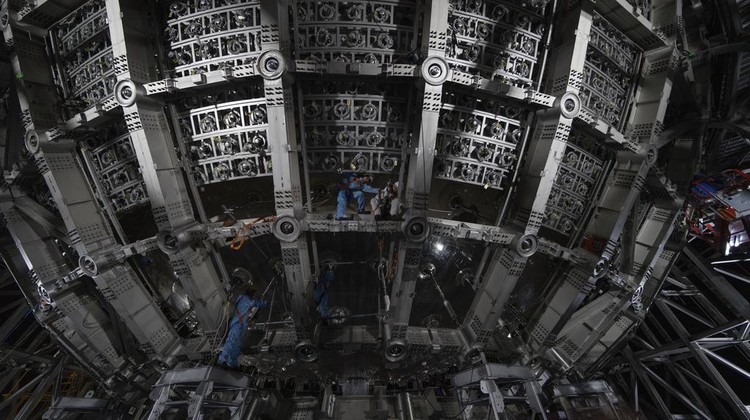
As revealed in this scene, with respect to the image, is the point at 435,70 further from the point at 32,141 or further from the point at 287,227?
the point at 32,141

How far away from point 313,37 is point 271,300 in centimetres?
757

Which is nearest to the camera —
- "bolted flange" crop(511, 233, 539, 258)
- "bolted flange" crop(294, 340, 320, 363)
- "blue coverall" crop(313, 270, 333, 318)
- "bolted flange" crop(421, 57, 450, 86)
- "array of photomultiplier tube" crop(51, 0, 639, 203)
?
"bolted flange" crop(421, 57, 450, 86)

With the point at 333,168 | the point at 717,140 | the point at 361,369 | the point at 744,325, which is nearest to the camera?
the point at 333,168

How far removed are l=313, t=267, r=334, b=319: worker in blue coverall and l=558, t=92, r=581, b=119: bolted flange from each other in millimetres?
7368

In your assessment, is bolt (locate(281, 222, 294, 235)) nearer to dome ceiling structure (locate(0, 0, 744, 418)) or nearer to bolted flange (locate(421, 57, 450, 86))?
dome ceiling structure (locate(0, 0, 744, 418))

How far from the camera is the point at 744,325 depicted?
359 inches

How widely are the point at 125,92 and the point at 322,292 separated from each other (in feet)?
22.6

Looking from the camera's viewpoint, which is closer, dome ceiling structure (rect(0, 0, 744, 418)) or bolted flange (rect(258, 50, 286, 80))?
bolted flange (rect(258, 50, 286, 80))

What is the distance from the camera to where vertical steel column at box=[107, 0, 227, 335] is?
23.0ft

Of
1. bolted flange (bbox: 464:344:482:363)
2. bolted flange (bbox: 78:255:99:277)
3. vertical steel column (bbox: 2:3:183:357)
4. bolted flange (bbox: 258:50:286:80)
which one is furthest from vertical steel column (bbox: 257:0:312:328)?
bolted flange (bbox: 78:255:99:277)

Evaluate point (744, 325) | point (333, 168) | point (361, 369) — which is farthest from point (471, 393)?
point (744, 325)

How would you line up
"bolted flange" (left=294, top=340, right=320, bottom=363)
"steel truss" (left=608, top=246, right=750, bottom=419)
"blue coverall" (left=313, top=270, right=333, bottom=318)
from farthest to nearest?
"steel truss" (left=608, top=246, right=750, bottom=419) < "blue coverall" (left=313, top=270, right=333, bottom=318) < "bolted flange" (left=294, top=340, right=320, bottom=363)

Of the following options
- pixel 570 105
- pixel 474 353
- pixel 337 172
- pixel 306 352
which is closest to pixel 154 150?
pixel 337 172

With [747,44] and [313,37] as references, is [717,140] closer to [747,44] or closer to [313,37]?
[747,44]
